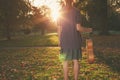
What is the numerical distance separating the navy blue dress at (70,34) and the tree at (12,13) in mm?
32335

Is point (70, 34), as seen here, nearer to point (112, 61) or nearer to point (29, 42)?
point (112, 61)

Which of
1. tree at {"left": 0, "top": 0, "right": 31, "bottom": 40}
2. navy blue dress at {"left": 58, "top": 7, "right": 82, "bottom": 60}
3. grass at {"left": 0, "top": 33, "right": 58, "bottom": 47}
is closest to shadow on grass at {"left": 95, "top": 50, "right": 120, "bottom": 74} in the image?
navy blue dress at {"left": 58, "top": 7, "right": 82, "bottom": 60}

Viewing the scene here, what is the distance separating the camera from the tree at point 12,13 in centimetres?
4144

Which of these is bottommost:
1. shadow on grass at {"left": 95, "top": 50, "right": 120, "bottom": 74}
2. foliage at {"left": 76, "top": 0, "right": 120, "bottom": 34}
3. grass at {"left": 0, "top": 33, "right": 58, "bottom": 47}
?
grass at {"left": 0, "top": 33, "right": 58, "bottom": 47}

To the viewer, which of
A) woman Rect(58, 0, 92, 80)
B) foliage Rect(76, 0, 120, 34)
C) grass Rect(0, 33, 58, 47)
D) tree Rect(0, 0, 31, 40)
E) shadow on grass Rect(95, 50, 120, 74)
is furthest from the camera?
foliage Rect(76, 0, 120, 34)

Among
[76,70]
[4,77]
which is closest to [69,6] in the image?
[76,70]

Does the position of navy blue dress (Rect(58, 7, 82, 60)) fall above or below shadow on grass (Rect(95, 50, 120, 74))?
above

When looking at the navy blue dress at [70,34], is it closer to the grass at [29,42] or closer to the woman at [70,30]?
the woman at [70,30]

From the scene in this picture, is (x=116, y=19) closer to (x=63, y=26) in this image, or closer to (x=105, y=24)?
(x=105, y=24)

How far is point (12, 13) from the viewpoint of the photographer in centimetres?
4281

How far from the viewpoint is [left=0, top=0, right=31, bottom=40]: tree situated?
4144 centimetres

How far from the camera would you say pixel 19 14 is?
44906mm

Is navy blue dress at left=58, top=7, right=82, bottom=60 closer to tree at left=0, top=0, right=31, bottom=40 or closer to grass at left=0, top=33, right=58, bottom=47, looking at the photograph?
grass at left=0, top=33, right=58, bottom=47

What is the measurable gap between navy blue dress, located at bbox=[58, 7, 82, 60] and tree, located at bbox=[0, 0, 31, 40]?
106ft
